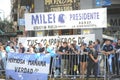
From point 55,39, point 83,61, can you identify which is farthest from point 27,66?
point 55,39

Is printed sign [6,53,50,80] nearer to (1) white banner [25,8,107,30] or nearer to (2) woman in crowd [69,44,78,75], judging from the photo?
(2) woman in crowd [69,44,78,75]

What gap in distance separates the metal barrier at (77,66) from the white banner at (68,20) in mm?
3091

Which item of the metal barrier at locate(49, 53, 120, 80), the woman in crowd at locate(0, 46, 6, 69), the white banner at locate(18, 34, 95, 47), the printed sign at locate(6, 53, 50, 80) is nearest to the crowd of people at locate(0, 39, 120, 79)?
the metal barrier at locate(49, 53, 120, 80)

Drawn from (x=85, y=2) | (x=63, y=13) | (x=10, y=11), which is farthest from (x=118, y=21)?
(x=10, y=11)

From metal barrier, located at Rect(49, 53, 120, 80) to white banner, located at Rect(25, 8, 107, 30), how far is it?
3091mm

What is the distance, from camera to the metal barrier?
16.2 m

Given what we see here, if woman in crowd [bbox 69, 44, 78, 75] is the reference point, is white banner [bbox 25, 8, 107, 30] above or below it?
above

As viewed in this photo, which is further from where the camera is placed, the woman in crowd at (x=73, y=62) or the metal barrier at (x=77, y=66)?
the woman in crowd at (x=73, y=62)

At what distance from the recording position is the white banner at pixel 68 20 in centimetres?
1922

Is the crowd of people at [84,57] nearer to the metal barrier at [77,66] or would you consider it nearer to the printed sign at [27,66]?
the metal barrier at [77,66]

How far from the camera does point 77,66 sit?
1683cm

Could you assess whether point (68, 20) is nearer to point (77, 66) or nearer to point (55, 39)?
point (55, 39)

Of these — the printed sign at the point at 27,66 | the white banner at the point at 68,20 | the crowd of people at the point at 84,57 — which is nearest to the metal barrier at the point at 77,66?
the crowd of people at the point at 84,57

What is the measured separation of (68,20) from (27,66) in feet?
14.2
